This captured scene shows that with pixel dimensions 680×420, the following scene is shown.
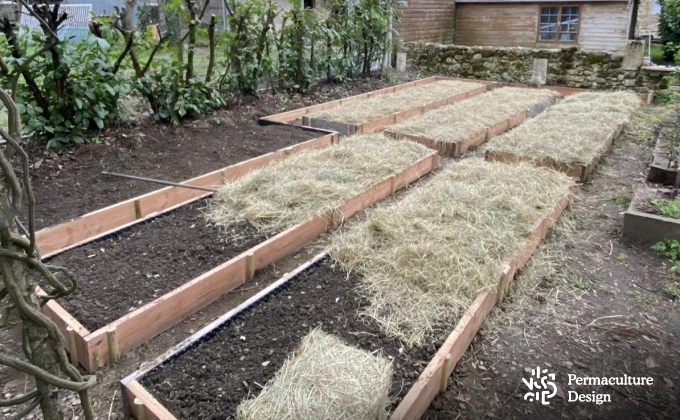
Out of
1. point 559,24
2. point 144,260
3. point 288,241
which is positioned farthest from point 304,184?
point 559,24

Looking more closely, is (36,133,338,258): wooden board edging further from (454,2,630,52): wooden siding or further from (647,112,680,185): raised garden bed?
(454,2,630,52): wooden siding

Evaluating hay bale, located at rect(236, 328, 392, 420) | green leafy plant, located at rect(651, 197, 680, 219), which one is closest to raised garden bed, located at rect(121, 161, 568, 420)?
hay bale, located at rect(236, 328, 392, 420)

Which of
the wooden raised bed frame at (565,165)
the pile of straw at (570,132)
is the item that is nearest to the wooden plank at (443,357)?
the wooden raised bed frame at (565,165)

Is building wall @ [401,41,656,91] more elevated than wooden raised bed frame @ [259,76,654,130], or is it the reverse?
building wall @ [401,41,656,91]

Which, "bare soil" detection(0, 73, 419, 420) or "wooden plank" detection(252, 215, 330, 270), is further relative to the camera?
"wooden plank" detection(252, 215, 330, 270)

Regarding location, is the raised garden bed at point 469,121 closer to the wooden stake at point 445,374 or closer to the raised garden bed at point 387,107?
the raised garden bed at point 387,107

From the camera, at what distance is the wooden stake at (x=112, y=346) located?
7.97 feet

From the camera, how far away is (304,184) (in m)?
4.04

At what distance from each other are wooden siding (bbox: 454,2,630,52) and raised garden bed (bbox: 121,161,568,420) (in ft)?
52.2

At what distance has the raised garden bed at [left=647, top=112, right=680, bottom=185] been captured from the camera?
4781 mm

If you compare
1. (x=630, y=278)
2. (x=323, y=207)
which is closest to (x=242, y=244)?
(x=323, y=207)

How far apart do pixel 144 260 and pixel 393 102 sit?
568 cm

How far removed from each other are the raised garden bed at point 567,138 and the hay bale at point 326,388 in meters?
3.64

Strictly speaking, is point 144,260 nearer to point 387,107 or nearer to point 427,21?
point 387,107
